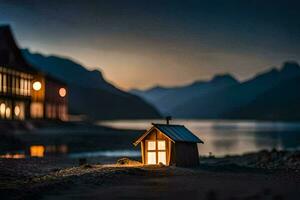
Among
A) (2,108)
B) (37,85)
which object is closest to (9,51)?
(37,85)

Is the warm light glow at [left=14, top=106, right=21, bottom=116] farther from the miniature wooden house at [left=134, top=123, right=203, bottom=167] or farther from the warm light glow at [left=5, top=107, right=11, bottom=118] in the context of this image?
the miniature wooden house at [left=134, top=123, right=203, bottom=167]

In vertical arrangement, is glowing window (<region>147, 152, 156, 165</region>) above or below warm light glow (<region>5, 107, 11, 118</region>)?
below

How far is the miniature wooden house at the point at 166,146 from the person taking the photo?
2727cm

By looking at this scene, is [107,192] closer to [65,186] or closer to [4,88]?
[65,186]

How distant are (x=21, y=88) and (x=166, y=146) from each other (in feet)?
187

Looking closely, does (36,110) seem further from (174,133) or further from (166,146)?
(166,146)

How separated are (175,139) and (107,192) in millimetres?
8309

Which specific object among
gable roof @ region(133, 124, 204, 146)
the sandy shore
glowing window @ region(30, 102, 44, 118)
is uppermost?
glowing window @ region(30, 102, 44, 118)

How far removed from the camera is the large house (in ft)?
249

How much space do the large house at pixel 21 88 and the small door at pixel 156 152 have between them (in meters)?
49.9

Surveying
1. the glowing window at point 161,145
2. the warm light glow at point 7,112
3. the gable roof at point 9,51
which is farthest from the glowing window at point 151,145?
the gable roof at point 9,51

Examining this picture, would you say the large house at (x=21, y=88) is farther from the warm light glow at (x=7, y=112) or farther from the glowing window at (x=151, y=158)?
the glowing window at (x=151, y=158)

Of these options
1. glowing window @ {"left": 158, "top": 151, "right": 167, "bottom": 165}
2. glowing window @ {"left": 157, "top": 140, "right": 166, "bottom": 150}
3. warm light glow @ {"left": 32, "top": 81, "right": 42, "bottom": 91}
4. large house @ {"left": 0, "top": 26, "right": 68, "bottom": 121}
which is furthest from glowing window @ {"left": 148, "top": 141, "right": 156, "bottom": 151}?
warm light glow @ {"left": 32, "top": 81, "right": 42, "bottom": 91}

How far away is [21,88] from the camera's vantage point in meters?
80.8
